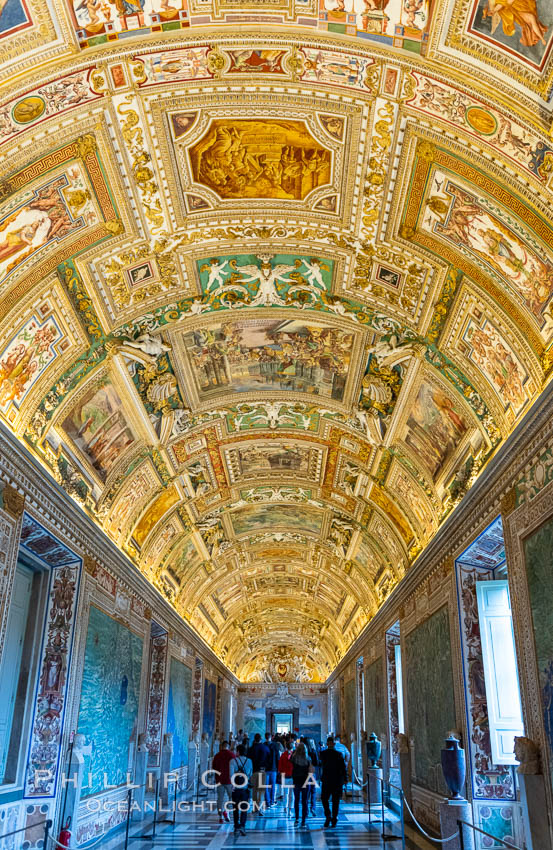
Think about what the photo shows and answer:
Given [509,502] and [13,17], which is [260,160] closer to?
[13,17]

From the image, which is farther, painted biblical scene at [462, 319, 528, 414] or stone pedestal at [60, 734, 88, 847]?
stone pedestal at [60, 734, 88, 847]

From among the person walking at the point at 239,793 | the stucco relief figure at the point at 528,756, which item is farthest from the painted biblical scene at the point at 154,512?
the stucco relief figure at the point at 528,756

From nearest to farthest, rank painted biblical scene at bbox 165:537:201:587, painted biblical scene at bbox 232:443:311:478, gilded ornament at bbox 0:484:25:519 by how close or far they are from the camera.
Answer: gilded ornament at bbox 0:484:25:519 → painted biblical scene at bbox 232:443:311:478 → painted biblical scene at bbox 165:537:201:587

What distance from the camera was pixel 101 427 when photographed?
14055 mm

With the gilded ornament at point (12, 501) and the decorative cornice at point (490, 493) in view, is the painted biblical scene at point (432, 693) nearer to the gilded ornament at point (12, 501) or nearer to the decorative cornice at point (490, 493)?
the decorative cornice at point (490, 493)

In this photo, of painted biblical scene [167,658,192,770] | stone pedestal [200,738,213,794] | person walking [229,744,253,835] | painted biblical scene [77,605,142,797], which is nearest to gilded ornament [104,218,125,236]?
painted biblical scene [77,605,142,797]

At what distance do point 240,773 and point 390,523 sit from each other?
776cm

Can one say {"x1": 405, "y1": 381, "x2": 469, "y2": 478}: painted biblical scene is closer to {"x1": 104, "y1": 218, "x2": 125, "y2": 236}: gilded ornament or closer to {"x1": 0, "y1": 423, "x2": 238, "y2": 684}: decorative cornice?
{"x1": 104, "y1": 218, "x2": 125, "y2": 236}: gilded ornament

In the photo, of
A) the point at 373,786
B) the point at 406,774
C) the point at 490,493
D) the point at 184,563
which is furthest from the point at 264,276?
the point at 373,786

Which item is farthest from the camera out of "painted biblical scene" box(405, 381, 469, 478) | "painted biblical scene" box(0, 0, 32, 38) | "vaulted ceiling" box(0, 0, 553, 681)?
"painted biblical scene" box(405, 381, 469, 478)

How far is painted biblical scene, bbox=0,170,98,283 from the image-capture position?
9.30m

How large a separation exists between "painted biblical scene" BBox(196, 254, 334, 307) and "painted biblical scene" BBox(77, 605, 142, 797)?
7.35 metres

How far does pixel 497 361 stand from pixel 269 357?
5.28 metres

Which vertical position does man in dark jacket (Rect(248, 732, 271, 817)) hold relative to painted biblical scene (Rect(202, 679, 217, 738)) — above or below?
below
